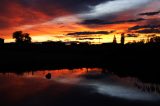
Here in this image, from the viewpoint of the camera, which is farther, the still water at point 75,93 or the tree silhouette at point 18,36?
the tree silhouette at point 18,36

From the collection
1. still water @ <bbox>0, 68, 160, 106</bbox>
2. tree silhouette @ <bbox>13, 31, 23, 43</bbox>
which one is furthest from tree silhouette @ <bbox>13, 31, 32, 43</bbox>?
still water @ <bbox>0, 68, 160, 106</bbox>

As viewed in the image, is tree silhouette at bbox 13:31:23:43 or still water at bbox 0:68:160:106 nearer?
still water at bbox 0:68:160:106

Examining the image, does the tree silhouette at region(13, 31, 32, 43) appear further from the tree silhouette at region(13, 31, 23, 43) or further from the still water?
the still water

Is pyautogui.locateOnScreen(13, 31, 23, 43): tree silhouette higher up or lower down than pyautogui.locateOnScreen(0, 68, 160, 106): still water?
higher up

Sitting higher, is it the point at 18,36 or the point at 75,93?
the point at 18,36

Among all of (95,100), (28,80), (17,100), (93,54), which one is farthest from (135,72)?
(93,54)

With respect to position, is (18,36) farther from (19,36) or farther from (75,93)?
(75,93)

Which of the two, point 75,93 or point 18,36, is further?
point 18,36

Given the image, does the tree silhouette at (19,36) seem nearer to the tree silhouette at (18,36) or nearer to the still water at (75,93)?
the tree silhouette at (18,36)

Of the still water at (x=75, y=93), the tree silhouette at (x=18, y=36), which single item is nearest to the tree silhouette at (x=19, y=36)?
the tree silhouette at (x=18, y=36)

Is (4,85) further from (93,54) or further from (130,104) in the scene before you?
(93,54)

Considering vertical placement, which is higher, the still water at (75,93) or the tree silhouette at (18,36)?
the tree silhouette at (18,36)

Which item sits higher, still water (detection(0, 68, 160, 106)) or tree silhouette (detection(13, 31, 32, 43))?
tree silhouette (detection(13, 31, 32, 43))

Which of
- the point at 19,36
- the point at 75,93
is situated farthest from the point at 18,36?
the point at 75,93
